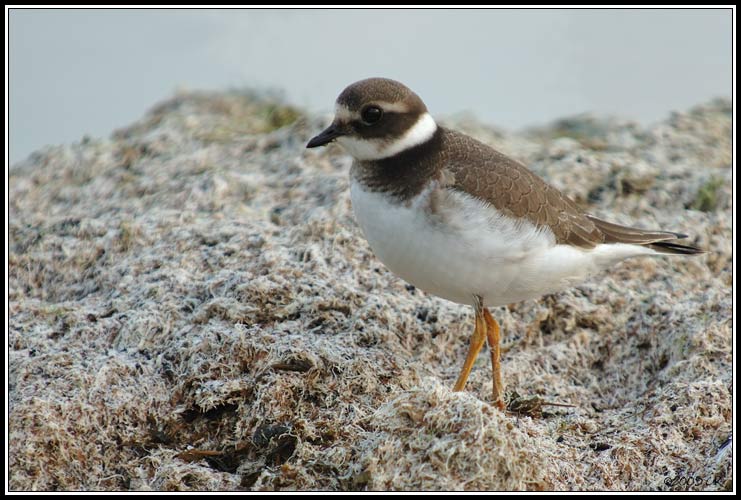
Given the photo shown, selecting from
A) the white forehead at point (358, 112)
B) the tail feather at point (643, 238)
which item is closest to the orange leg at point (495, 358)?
the tail feather at point (643, 238)

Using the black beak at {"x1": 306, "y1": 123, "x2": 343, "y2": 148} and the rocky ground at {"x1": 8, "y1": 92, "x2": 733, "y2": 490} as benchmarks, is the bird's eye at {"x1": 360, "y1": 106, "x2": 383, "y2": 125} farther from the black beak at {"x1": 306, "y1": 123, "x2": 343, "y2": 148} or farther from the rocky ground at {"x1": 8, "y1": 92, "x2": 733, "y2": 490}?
the rocky ground at {"x1": 8, "y1": 92, "x2": 733, "y2": 490}

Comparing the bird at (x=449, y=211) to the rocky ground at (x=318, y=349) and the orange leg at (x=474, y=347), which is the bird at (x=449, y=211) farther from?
the rocky ground at (x=318, y=349)

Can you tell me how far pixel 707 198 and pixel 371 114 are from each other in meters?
4.75

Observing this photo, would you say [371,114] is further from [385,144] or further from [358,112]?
[385,144]

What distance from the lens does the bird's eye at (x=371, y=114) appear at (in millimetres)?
5969

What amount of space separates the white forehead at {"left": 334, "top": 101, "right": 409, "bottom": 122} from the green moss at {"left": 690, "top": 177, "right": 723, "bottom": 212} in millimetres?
4459

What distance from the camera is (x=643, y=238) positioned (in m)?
6.82

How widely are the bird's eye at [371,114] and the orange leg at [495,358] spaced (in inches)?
69.3

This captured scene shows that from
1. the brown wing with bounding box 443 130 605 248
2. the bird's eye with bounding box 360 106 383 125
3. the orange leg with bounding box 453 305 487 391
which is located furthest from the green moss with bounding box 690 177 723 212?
the bird's eye with bounding box 360 106 383 125

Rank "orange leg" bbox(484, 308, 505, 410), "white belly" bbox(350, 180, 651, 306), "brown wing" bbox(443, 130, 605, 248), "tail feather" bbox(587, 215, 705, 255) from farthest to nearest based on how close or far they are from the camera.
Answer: "tail feather" bbox(587, 215, 705, 255) → "orange leg" bbox(484, 308, 505, 410) → "brown wing" bbox(443, 130, 605, 248) → "white belly" bbox(350, 180, 651, 306)

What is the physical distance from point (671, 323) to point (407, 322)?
233cm

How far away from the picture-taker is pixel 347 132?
6.03 metres

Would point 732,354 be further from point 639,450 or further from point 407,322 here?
point 407,322

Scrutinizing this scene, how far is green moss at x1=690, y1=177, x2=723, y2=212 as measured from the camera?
8.91 meters
